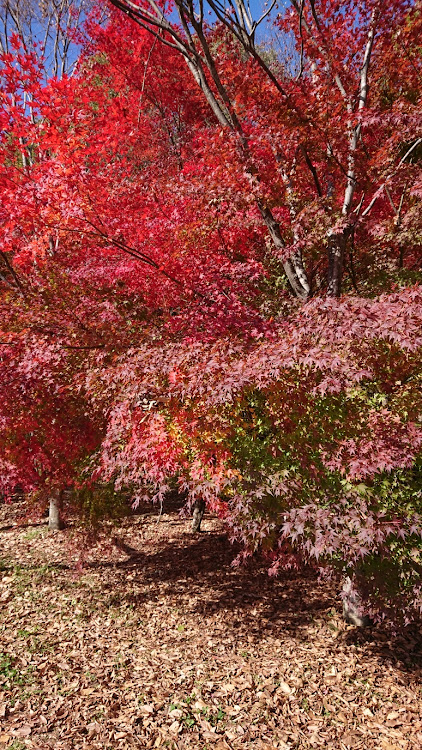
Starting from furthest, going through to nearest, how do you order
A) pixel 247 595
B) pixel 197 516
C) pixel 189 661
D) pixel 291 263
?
1. pixel 197 516
2. pixel 247 595
3. pixel 291 263
4. pixel 189 661

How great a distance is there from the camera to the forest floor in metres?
4.77

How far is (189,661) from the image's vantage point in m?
5.96

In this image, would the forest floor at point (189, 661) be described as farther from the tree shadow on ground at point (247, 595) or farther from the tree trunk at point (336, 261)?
the tree trunk at point (336, 261)

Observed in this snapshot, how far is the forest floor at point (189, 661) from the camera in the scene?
15.6ft

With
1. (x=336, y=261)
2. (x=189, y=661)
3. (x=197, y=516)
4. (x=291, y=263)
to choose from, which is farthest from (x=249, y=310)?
(x=197, y=516)

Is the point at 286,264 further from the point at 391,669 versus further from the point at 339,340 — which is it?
the point at 391,669

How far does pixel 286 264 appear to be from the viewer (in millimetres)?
6387

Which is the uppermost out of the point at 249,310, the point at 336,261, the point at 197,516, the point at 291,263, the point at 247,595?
the point at 291,263

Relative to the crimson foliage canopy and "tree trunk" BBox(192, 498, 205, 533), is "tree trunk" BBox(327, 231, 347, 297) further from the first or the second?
"tree trunk" BBox(192, 498, 205, 533)

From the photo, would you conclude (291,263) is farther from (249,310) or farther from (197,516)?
(197,516)

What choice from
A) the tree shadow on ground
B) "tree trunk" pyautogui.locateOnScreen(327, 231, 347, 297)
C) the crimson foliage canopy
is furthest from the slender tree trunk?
the tree shadow on ground

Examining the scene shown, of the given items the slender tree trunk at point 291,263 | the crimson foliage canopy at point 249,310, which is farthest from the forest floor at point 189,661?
the slender tree trunk at point 291,263

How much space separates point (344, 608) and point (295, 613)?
0.80 meters

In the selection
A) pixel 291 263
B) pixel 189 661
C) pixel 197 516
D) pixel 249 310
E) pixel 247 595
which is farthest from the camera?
pixel 197 516
